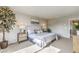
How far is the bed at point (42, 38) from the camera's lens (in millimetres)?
1604

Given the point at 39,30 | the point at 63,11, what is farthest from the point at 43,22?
the point at 63,11

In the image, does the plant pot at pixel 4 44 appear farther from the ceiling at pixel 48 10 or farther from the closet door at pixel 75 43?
the closet door at pixel 75 43

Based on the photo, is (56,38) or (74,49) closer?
(74,49)

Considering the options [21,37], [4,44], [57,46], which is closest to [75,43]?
[57,46]

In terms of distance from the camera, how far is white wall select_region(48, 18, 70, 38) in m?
1.63

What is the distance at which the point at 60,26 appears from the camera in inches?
66.5

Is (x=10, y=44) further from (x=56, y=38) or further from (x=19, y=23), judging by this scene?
(x=56, y=38)

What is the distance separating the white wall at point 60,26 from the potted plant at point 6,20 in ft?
2.77

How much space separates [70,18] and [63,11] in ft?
0.71

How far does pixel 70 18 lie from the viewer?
5.16 ft

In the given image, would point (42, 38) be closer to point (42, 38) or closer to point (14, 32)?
point (42, 38)

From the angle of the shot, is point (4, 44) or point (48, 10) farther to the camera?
point (48, 10)

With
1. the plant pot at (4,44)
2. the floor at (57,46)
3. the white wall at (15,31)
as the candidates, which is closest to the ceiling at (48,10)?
the white wall at (15,31)

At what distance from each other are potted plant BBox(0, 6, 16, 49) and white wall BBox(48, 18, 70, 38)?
84 centimetres
